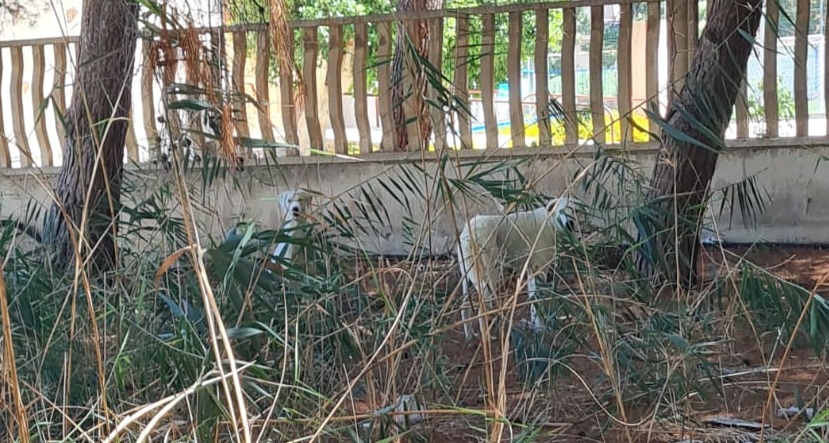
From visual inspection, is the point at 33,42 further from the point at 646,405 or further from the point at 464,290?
the point at 646,405

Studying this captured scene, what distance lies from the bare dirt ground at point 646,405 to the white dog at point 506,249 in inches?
9.8

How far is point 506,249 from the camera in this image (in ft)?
11.3

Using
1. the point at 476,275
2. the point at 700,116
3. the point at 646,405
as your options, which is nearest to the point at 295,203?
the point at 476,275

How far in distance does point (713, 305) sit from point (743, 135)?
2.20 m

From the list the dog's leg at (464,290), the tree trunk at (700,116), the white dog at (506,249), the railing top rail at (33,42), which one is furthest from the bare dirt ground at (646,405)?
the railing top rail at (33,42)

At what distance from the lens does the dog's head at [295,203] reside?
356cm

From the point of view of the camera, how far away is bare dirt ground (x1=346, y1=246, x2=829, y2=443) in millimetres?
2830

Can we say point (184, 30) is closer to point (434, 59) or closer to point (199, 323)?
point (199, 323)

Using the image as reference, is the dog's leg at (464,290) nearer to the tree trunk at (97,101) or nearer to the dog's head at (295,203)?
the dog's head at (295,203)

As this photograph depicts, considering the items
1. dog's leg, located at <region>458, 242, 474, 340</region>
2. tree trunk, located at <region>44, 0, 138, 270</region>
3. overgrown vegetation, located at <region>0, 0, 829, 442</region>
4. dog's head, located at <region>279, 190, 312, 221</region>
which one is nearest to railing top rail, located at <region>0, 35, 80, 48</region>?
tree trunk, located at <region>44, 0, 138, 270</region>

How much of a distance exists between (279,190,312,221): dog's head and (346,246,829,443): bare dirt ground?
2.61ft

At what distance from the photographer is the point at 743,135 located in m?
5.41

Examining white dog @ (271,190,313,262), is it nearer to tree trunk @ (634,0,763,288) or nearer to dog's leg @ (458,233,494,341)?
dog's leg @ (458,233,494,341)

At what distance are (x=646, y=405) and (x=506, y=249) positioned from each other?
31.3 inches
